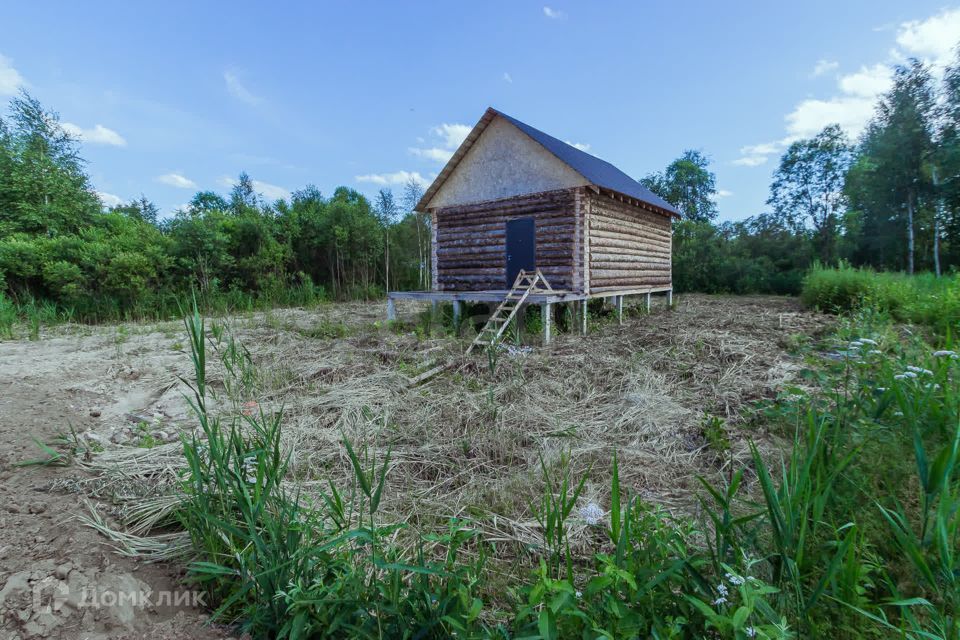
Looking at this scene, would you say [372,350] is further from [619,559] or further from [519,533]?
[619,559]

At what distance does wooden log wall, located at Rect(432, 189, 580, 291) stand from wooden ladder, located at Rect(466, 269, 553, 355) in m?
0.60

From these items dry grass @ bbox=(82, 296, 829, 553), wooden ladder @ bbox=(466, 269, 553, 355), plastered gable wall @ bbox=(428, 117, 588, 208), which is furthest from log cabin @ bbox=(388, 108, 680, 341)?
dry grass @ bbox=(82, 296, 829, 553)

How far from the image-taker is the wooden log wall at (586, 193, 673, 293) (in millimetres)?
9359

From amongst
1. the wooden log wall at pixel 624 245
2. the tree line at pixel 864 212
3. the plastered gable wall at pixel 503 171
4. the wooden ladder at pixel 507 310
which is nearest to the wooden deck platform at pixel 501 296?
the wooden ladder at pixel 507 310

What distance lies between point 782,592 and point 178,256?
16.0 meters

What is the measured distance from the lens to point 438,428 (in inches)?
140

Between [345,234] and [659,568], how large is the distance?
18.0 m

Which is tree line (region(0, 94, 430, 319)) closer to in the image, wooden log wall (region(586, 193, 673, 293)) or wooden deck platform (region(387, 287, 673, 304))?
wooden deck platform (region(387, 287, 673, 304))

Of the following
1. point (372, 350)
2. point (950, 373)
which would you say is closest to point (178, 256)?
point (372, 350)

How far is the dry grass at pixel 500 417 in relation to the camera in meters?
2.56

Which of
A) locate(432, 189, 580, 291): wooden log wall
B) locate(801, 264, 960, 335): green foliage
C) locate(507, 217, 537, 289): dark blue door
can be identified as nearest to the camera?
locate(801, 264, 960, 335): green foliage

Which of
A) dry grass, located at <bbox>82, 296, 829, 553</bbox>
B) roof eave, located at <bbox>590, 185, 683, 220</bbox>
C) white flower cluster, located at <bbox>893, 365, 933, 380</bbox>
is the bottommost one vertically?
dry grass, located at <bbox>82, 296, 829, 553</bbox>

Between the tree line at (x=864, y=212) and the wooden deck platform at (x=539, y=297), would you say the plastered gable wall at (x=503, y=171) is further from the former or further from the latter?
the tree line at (x=864, y=212)

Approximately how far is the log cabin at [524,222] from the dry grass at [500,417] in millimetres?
2856
